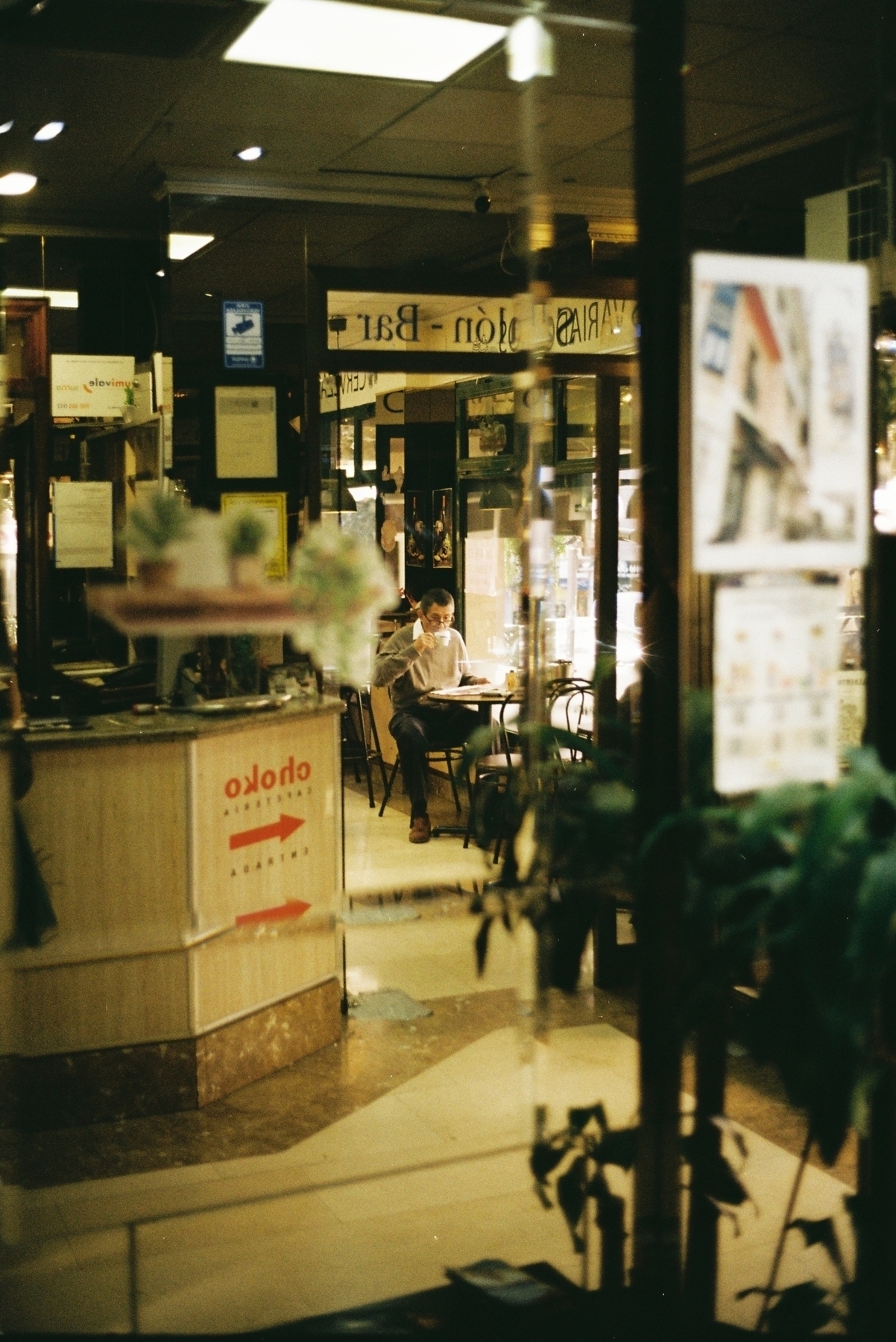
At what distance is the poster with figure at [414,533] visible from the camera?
4020mm

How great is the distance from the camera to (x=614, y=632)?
4.91 meters

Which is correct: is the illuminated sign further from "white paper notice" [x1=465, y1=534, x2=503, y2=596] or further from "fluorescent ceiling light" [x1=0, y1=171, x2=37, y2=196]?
"fluorescent ceiling light" [x1=0, y1=171, x2=37, y2=196]

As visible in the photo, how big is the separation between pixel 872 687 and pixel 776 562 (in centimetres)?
40

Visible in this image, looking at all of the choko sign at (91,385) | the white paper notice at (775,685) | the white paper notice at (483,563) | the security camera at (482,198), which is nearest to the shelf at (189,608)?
the white paper notice at (775,685)

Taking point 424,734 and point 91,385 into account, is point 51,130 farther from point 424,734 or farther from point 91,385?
point 424,734

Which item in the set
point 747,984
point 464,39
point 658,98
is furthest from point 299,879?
point 464,39

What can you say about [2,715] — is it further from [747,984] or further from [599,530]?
[599,530]

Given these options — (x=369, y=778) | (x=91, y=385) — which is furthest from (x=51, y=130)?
(x=369, y=778)

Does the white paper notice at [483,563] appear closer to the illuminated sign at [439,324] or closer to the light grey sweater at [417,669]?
the light grey sweater at [417,669]

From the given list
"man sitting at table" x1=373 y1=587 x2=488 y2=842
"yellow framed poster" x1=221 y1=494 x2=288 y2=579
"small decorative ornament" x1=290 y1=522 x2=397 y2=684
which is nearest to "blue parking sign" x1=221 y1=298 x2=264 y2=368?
"yellow framed poster" x1=221 y1=494 x2=288 y2=579

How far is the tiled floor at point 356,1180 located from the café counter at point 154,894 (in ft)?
0.43

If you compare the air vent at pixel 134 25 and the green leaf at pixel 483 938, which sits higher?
the air vent at pixel 134 25

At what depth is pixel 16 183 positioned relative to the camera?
5.39 metres

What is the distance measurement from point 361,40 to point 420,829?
227cm
